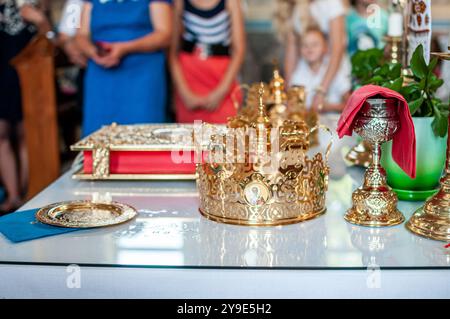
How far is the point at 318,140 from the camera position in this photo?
218 cm

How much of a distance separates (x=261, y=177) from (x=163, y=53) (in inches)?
80.8

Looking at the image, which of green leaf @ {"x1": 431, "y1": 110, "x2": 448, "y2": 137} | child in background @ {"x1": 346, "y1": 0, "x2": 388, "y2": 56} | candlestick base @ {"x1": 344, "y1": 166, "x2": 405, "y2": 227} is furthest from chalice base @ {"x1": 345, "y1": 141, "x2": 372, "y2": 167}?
child in background @ {"x1": 346, "y1": 0, "x2": 388, "y2": 56}

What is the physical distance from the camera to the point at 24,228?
127cm

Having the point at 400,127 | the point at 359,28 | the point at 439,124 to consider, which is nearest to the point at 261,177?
the point at 400,127

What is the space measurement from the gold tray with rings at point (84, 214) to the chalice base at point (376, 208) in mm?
430

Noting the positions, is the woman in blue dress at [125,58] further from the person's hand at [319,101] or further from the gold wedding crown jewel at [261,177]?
the gold wedding crown jewel at [261,177]

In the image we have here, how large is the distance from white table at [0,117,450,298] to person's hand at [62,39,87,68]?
103 inches

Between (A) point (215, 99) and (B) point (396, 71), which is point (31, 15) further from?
(B) point (396, 71)

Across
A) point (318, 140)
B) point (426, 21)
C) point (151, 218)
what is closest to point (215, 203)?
point (151, 218)

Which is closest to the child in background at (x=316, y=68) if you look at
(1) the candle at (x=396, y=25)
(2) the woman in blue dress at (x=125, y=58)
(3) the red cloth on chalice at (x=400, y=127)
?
(2) the woman in blue dress at (x=125, y=58)

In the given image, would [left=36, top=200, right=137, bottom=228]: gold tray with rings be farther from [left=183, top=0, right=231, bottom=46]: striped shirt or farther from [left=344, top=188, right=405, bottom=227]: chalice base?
[left=183, top=0, right=231, bottom=46]: striped shirt

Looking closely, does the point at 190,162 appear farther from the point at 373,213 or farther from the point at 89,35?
the point at 89,35

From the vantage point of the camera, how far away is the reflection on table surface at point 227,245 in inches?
43.8
